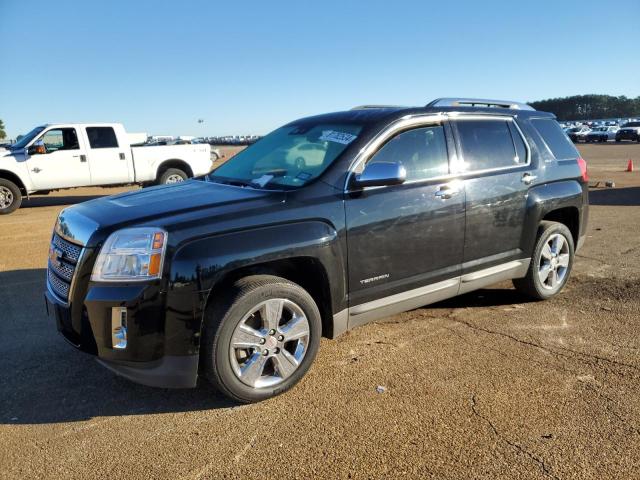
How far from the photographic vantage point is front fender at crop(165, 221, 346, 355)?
2848mm

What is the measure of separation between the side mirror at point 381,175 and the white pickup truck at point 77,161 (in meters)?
9.51

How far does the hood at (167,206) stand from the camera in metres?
3.05

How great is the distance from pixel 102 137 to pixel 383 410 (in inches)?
461

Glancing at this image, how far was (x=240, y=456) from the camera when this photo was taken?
105 inches

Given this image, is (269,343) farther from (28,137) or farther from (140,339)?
(28,137)

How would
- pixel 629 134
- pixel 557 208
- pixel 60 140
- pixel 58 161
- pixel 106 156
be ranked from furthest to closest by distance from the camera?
pixel 629 134, pixel 106 156, pixel 60 140, pixel 58 161, pixel 557 208

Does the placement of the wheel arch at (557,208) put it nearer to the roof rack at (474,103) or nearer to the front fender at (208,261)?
the roof rack at (474,103)

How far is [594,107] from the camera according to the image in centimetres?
13288

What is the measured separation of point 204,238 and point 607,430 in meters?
2.53

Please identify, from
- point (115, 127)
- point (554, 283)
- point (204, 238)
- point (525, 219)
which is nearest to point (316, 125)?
point (204, 238)

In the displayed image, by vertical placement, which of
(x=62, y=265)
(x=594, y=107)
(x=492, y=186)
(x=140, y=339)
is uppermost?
(x=594, y=107)

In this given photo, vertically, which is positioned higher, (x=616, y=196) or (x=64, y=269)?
(x=64, y=269)

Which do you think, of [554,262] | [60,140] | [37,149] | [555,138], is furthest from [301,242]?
[60,140]

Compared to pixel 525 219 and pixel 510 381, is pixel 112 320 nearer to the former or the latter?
pixel 510 381
